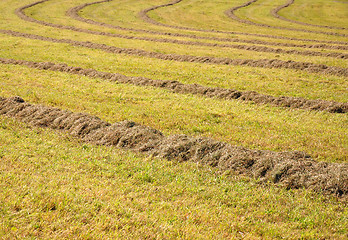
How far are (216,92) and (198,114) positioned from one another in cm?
382

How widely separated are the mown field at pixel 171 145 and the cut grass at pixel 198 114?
70mm

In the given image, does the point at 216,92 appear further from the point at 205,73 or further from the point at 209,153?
the point at 209,153

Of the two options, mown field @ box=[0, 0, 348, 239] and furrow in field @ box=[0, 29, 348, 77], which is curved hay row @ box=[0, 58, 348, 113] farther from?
furrow in field @ box=[0, 29, 348, 77]

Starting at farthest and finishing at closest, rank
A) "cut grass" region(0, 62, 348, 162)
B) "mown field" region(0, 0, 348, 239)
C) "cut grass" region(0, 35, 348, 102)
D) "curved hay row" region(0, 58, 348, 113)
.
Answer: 1. "cut grass" region(0, 35, 348, 102)
2. "curved hay row" region(0, 58, 348, 113)
3. "cut grass" region(0, 62, 348, 162)
4. "mown field" region(0, 0, 348, 239)

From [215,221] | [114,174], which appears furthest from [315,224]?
[114,174]

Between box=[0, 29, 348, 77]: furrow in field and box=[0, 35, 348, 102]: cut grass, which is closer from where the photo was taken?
box=[0, 35, 348, 102]: cut grass

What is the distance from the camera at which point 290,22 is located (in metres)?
58.7

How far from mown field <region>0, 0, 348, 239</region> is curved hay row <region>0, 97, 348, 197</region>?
1.5 inches

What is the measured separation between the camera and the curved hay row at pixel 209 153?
29.1ft

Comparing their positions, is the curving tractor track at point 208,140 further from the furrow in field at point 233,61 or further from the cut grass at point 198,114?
the cut grass at point 198,114

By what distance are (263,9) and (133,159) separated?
68568 mm

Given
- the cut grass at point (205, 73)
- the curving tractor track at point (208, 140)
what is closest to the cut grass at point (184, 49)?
the curving tractor track at point (208, 140)

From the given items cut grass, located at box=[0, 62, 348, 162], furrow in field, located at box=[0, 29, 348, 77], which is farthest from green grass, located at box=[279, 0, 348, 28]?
cut grass, located at box=[0, 62, 348, 162]

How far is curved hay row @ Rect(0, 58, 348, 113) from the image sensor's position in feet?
55.2
